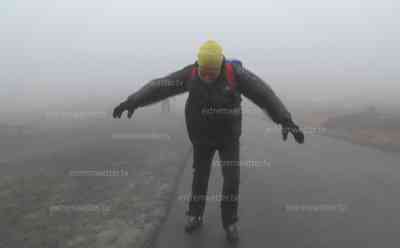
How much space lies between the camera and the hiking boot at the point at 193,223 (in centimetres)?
333

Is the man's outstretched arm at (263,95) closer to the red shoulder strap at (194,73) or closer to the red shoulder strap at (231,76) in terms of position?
the red shoulder strap at (231,76)

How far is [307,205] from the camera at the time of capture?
403 cm

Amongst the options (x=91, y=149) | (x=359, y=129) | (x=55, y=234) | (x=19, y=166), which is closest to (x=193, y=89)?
(x=55, y=234)

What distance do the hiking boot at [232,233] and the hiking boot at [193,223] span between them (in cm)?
43

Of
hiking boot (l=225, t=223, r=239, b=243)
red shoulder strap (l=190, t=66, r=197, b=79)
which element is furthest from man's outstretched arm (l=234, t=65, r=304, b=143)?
hiking boot (l=225, t=223, r=239, b=243)

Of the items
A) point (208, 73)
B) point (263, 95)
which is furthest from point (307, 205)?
point (208, 73)

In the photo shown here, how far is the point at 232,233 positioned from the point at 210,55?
6.83 ft

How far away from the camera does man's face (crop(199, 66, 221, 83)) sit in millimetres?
2877

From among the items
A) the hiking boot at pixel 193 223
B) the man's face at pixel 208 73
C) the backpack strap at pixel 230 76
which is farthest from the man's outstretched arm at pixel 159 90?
the hiking boot at pixel 193 223

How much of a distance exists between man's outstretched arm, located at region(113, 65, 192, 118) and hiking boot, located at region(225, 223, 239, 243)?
5.76 ft

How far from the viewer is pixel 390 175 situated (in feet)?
17.6

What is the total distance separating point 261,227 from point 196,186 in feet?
3.24

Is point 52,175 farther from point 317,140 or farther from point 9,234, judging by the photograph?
point 317,140

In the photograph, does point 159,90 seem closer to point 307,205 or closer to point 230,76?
point 230,76
